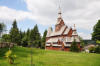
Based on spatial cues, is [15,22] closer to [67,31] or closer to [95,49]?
[67,31]

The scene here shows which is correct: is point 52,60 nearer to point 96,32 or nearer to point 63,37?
point 63,37

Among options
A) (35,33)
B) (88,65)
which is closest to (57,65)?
(88,65)

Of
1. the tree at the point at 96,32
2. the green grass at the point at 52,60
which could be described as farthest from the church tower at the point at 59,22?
the green grass at the point at 52,60

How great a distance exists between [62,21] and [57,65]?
45.6 meters

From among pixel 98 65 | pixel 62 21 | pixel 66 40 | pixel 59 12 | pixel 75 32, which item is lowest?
pixel 98 65

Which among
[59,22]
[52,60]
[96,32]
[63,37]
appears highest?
[59,22]

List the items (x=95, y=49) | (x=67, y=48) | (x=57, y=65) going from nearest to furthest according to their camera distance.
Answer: (x=57, y=65), (x=95, y=49), (x=67, y=48)

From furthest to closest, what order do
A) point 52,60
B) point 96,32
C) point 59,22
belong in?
point 59,22 < point 96,32 < point 52,60

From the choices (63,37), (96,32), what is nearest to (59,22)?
(63,37)

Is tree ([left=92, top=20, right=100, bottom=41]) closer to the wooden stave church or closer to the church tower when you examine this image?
the wooden stave church

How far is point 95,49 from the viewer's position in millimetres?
36625

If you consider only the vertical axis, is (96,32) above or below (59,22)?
below

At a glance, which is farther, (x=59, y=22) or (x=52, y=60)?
(x=59, y=22)

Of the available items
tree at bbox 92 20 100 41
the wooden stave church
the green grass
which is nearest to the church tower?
the wooden stave church
